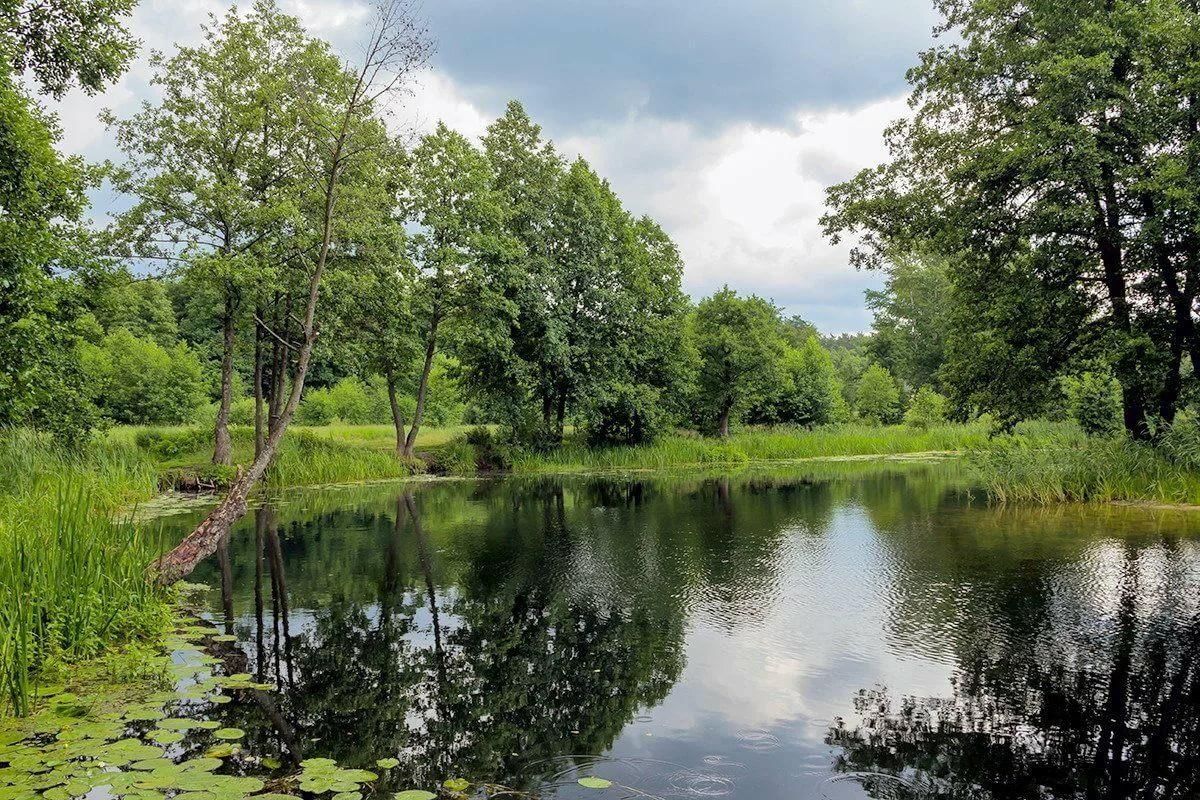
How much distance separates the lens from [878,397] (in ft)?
161

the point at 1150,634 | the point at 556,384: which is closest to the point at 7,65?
the point at 1150,634

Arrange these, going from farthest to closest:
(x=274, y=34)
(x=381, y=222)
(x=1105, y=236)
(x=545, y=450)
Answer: (x=545, y=450), (x=381, y=222), (x=274, y=34), (x=1105, y=236)

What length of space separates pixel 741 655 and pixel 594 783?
3113mm

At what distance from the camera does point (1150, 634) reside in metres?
7.45

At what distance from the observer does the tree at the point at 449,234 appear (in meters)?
27.8

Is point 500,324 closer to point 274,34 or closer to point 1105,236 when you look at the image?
point 274,34

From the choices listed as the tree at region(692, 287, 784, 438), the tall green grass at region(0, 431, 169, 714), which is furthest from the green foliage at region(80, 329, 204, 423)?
the tall green grass at region(0, 431, 169, 714)

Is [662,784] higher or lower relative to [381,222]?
lower

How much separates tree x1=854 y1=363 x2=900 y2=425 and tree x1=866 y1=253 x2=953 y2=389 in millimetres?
2484

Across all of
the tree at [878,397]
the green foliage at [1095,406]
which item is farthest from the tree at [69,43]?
the tree at [878,397]

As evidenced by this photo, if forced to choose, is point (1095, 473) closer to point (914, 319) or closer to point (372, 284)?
point (372, 284)

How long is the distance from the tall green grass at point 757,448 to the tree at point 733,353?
77.9 inches

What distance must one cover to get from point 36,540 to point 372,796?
4307 mm

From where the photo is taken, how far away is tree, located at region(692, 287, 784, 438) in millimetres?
35312
